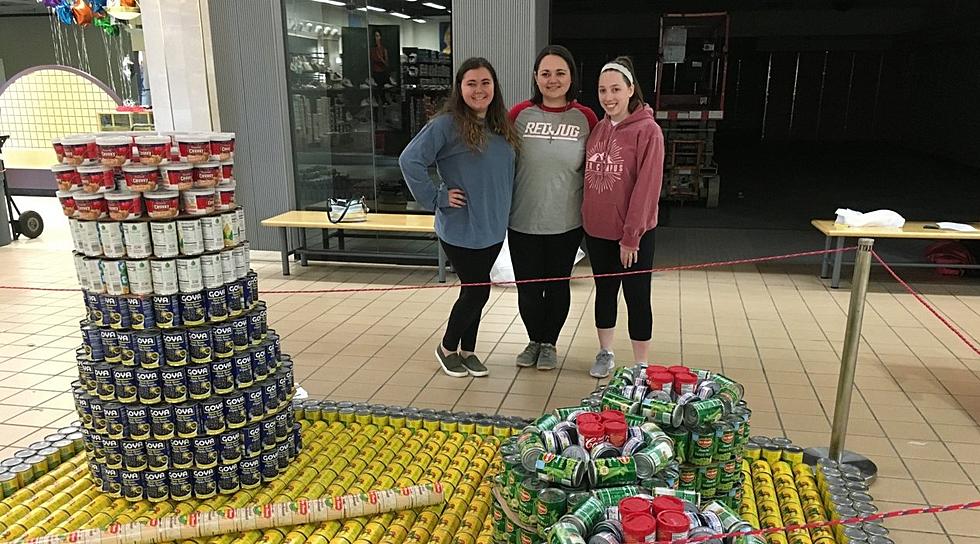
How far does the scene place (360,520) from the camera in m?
2.68

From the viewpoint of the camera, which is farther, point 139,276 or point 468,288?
point 468,288

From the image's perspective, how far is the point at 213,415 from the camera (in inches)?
111

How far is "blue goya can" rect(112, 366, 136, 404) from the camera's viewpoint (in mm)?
2727

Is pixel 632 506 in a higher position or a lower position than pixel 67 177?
lower

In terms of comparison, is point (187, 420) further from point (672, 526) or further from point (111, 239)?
point (672, 526)

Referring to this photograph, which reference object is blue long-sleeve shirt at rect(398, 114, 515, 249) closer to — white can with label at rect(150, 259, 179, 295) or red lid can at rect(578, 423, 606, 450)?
white can with label at rect(150, 259, 179, 295)

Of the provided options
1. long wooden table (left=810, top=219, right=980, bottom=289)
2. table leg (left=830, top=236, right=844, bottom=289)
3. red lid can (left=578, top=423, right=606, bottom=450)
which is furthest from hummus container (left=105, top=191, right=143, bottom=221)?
table leg (left=830, top=236, right=844, bottom=289)

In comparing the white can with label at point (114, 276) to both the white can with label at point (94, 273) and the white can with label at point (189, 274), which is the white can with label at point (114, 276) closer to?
the white can with label at point (94, 273)

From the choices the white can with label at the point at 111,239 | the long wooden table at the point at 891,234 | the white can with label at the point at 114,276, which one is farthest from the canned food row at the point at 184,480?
the long wooden table at the point at 891,234

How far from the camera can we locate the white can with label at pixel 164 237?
2660mm

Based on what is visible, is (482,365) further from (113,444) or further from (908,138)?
(908,138)

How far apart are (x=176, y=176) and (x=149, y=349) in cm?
67

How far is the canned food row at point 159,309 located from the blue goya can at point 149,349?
40 millimetres

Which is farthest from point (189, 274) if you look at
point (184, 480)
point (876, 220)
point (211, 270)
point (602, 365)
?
point (876, 220)
